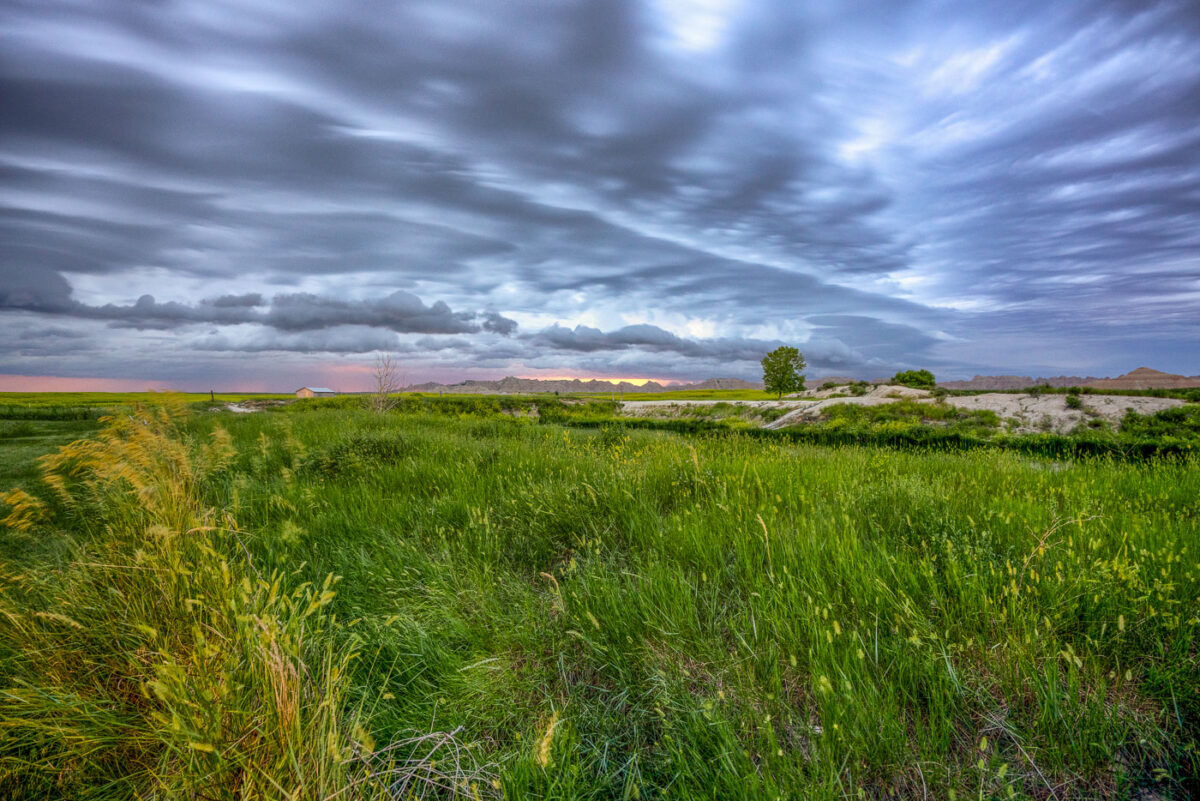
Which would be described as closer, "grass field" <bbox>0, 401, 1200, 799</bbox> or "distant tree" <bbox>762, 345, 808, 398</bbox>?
"grass field" <bbox>0, 401, 1200, 799</bbox>

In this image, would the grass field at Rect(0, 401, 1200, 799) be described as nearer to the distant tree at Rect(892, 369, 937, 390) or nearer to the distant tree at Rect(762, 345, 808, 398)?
the distant tree at Rect(892, 369, 937, 390)

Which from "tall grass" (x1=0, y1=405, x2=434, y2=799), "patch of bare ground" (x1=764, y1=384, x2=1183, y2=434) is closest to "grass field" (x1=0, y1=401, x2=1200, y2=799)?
"tall grass" (x1=0, y1=405, x2=434, y2=799)

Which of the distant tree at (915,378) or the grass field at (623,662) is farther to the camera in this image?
the distant tree at (915,378)

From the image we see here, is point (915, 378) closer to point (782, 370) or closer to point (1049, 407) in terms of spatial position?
point (1049, 407)

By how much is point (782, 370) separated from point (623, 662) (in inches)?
2329

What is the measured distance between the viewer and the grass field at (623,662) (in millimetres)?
1855

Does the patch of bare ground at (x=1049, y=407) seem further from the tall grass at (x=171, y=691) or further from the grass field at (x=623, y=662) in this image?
the tall grass at (x=171, y=691)

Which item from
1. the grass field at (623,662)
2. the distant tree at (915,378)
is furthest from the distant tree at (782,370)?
the grass field at (623,662)

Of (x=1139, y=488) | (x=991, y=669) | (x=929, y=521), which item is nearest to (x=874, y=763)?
(x=991, y=669)

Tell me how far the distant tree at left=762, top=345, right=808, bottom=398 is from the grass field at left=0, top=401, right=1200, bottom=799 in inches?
2195

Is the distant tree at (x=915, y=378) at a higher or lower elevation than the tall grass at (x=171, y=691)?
higher

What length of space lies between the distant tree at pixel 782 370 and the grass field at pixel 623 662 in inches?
2195

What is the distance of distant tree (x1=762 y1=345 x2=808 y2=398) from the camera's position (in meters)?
57.5

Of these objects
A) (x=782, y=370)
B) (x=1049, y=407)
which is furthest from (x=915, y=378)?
(x=782, y=370)
